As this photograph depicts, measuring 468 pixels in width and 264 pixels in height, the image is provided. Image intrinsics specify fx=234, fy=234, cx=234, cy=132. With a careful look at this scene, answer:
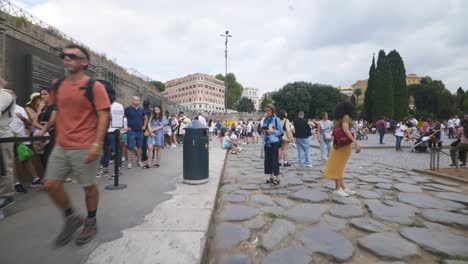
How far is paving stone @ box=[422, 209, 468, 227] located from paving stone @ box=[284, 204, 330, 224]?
136 centimetres

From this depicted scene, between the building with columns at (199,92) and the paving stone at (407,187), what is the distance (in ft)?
311

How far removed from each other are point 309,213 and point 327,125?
538cm

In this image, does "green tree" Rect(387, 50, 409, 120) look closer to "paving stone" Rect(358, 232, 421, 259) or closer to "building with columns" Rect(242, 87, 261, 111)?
"paving stone" Rect(358, 232, 421, 259)

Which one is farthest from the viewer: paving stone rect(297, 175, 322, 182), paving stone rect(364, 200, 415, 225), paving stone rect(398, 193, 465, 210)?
paving stone rect(297, 175, 322, 182)

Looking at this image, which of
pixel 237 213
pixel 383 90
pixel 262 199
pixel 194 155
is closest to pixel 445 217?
pixel 262 199

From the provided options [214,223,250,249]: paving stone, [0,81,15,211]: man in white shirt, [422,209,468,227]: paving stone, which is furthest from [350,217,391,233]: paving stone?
[0,81,15,211]: man in white shirt

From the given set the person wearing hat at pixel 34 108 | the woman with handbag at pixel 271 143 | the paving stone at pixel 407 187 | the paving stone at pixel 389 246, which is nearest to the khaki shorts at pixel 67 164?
the person wearing hat at pixel 34 108

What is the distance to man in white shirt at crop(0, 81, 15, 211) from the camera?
3.16 metres

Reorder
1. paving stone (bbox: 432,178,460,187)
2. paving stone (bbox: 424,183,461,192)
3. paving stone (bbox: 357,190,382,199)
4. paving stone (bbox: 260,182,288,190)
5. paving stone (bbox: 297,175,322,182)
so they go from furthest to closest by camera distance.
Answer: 1. paving stone (bbox: 297,175,322,182)
2. paving stone (bbox: 432,178,460,187)
3. paving stone (bbox: 260,182,288,190)
4. paving stone (bbox: 424,183,461,192)
5. paving stone (bbox: 357,190,382,199)

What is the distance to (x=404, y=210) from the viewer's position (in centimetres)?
359

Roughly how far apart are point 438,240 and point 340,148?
2.05m

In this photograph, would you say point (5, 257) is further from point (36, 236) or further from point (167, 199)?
point (167, 199)

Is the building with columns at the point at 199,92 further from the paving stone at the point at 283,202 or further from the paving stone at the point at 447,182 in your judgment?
the paving stone at the point at 283,202

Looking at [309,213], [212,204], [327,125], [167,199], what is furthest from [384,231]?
[327,125]
